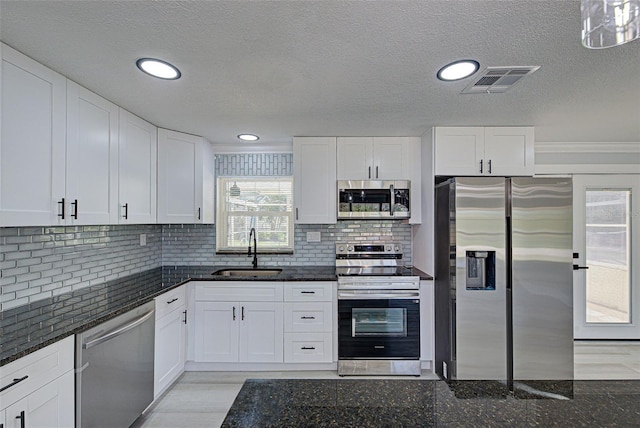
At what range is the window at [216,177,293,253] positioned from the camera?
387 centimetres

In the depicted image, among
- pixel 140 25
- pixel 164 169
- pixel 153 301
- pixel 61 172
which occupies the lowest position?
pixel 153 301

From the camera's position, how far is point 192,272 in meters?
3.40

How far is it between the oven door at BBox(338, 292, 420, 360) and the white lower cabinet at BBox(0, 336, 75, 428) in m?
2.04

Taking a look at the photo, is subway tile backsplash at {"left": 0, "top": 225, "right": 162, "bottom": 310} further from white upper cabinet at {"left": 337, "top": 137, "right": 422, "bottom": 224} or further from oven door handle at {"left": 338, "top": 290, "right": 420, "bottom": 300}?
white upper cabinet at {"left": 337, "top": 137, "right": 422, "bottom": 224}

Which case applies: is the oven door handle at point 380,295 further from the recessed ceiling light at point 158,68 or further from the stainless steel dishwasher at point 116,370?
the recessed ceiling light at point 158,68

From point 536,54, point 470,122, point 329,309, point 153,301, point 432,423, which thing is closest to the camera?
point 432,423

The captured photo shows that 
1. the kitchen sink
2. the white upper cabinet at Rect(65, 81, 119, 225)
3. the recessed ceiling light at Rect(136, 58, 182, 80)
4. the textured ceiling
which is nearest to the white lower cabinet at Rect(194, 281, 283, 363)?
the kitchen sink

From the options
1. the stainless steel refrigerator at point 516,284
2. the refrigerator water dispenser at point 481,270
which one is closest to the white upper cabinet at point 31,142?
the stainless steel refrigerator at point 516,284

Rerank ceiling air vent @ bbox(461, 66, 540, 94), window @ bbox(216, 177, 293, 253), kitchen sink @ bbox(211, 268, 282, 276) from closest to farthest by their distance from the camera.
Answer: ceiling air vent @ bbox(461, 66, 540, 94) < kitchen sink @ bbox(211, 268, 282, 276) < window @ bbox(216, 177, 293, 253)

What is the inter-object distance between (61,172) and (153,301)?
3.54ft

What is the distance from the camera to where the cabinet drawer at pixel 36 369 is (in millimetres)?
1300

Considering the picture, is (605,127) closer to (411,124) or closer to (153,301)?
(411,124)

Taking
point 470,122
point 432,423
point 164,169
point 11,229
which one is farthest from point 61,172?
point 470,122

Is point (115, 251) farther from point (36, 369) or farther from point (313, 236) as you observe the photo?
point (313, 236)
